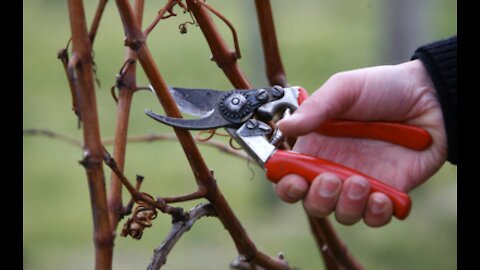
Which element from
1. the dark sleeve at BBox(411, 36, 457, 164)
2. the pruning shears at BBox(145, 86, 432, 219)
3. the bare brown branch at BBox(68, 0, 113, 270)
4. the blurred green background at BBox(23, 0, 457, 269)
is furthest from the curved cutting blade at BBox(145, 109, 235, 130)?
the blurred green background at BBox(23, 0, 457, 269)

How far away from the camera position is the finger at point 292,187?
130 cm

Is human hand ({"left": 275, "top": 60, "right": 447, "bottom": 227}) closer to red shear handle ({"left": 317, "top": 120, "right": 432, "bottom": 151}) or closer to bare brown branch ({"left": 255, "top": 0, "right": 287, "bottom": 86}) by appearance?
red shear handle ({"left": 317, "top": 120, "right": 432, "bottom": 151})

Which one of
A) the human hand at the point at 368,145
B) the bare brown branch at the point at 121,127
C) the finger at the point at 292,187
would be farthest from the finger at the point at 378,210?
the bare brown branch at the point at 121,127

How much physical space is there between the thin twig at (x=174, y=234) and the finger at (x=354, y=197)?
203 mm

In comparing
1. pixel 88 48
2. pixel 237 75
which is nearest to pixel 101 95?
pixel 237 75

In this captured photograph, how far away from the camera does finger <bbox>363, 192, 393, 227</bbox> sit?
4.15 feet

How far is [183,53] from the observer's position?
26.2ft

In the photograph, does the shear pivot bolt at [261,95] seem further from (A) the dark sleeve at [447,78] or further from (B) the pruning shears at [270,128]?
(A) the dark sleeve at [447,78]

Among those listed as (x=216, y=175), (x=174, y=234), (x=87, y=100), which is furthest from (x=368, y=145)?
(x=216, y=175)

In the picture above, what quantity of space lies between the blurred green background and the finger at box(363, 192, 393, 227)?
88.9 inches

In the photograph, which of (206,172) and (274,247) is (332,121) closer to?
(206,172)

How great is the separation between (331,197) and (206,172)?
200mm

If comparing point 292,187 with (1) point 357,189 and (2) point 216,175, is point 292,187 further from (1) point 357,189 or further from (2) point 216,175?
(2) point 216,175

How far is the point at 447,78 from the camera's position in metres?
1.39
